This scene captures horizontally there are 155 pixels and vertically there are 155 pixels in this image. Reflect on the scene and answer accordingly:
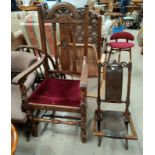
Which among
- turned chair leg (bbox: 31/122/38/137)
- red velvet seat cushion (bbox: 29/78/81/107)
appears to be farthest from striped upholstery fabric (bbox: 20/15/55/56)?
turned chair leg (bbox: 31/122/38/137)

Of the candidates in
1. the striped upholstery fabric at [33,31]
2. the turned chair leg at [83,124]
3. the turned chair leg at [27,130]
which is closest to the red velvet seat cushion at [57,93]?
the turned chair leg at [83,124]

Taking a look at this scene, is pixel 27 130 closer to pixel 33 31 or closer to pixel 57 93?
pixel 57 93

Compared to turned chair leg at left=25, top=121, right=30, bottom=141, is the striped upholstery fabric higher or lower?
higher

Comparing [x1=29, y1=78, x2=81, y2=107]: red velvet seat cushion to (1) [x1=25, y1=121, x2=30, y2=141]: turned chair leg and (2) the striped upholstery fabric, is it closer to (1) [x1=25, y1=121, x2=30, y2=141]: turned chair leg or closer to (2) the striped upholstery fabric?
(1) [x1=25, y1=121, x2=30, y2=141]: turned chair leg

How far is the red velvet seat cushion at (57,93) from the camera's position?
68.7 inches

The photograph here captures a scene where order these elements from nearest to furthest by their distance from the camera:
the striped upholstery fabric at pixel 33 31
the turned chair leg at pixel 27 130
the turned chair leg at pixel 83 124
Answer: the turned chair leg at pixel 83 124
the turned chair leg at pixel 27 130
the striped upholstery fabric at pixel 33 31

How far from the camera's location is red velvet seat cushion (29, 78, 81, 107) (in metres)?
1.75

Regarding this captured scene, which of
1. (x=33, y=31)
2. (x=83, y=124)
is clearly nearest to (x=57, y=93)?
(x=83, y=124)

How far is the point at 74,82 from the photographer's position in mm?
2049

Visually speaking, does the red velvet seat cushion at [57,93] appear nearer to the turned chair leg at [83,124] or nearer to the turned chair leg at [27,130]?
the turned chair leg at [83,124]

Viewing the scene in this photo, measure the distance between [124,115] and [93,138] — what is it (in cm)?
39

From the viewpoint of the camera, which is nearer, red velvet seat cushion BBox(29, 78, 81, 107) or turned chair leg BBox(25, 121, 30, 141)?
red velvet seat cushion BBox(29, 78, 81, 107)
